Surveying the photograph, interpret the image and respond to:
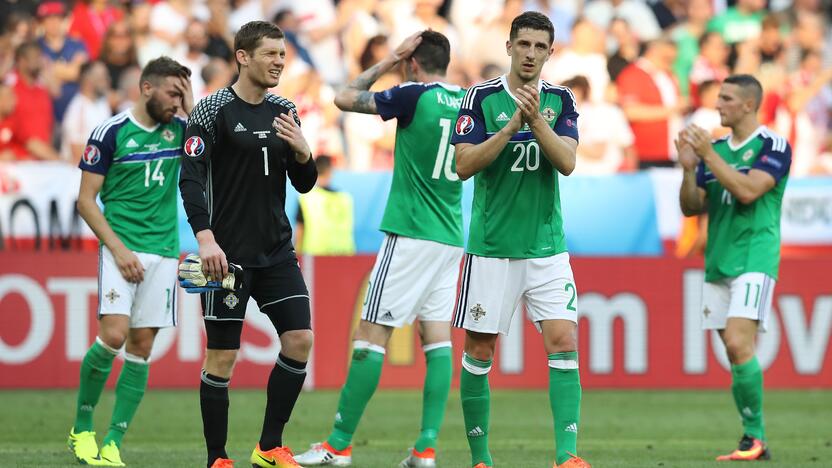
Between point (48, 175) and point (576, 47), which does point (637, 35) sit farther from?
point (48, 175)

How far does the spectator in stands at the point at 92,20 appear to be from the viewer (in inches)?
663

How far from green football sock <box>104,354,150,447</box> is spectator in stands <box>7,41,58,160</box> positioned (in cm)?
724

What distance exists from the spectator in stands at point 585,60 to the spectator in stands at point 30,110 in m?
6.14

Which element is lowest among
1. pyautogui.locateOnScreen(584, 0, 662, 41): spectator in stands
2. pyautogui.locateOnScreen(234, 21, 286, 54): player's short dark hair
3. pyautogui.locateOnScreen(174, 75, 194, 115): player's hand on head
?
pyautogui.locateOnScreen(174, 75, 194, 115): player's hand on head

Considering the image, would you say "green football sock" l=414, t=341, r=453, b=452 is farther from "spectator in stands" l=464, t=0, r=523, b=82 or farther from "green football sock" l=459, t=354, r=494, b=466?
"spectator in stands" l=464, t=0, r=523, b=82

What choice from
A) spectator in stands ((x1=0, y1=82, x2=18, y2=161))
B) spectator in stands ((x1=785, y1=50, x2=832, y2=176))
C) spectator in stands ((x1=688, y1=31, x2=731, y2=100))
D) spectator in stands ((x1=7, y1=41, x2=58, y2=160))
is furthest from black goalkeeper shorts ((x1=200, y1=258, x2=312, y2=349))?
spectator in stands ((x1=688, y1=31, x2=731, y2=100))

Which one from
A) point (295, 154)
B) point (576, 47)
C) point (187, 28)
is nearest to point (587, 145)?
point (576, 47)

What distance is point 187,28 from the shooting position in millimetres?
16484

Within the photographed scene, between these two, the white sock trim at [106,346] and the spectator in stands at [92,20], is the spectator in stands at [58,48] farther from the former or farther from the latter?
the white sock trim at [106,346]

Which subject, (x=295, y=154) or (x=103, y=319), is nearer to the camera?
(x=295, y=154)

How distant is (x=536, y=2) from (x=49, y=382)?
8.75 m

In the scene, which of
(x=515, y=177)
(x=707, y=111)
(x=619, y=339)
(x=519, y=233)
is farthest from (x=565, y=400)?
(x=707, y=111)

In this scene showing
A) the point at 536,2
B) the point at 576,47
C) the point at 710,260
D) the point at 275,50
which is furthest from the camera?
the point at 536,2

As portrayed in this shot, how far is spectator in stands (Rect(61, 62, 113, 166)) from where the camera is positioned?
15.1 m
